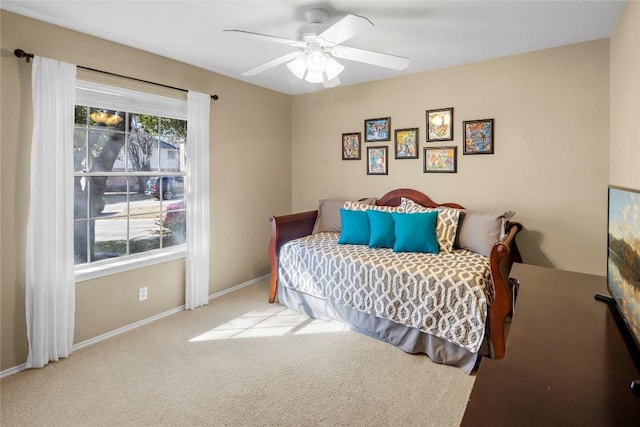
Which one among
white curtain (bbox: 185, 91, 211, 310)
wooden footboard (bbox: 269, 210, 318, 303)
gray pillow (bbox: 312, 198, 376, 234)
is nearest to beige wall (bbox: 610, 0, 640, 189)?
gray pillow (bbox: 312, 198, 376, 234)

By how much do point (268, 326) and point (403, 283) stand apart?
4.12 ft

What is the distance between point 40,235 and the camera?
2316 mm

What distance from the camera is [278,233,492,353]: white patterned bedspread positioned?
2295 mm

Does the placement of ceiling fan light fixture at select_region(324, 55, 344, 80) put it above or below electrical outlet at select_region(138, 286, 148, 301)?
above

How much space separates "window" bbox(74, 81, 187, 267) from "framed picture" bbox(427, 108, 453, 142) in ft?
8.03

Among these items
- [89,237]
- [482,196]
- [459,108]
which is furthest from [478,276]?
[89,237]

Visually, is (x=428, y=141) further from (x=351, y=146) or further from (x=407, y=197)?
(x=351, y=146)

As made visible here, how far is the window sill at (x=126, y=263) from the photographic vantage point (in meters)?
2.65

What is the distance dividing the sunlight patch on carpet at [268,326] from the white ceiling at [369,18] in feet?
7.83

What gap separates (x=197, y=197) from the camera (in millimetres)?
3318

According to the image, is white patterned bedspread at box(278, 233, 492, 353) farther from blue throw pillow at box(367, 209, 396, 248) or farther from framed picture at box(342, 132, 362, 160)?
framed picture at box(342, 132, 362, 160)

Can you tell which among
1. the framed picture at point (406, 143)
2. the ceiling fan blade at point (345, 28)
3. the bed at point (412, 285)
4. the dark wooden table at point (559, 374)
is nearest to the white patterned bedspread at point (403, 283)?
the bed at point (412, 285)

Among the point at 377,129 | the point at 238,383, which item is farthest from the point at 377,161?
the point at 238,383

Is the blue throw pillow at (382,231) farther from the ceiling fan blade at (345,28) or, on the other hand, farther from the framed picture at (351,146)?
the ceiling fan blade at (345,28)
